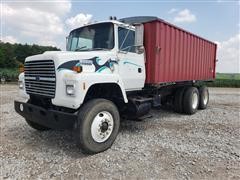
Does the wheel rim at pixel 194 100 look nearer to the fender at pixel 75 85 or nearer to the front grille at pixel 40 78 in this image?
the fender at pixel 75 85

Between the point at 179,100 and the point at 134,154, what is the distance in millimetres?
4174

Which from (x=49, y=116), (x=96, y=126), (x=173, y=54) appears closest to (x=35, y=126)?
(x=49, y=116)

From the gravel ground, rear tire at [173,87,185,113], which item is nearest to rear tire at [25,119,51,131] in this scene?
the gravel ground

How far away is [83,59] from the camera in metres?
4.08

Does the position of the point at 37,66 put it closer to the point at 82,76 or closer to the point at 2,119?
the point at 82,76

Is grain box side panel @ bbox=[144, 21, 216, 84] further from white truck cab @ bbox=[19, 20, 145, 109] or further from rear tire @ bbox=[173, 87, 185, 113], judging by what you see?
rear tire @ bbox=[173, 87, 185, 113]

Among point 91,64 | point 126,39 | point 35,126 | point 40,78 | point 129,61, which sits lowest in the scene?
point 35,126

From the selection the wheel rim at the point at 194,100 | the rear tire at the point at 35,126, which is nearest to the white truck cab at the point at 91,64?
the rear tire at the point at 35,126

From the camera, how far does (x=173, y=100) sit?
792 cm

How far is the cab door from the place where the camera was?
483 cm

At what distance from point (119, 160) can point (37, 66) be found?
252 centimetres

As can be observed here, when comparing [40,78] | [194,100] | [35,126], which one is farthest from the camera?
[194,100]

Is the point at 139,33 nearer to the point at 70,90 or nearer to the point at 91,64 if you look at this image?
the point at 91,64

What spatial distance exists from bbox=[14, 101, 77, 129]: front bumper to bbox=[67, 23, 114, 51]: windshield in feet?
5.77
